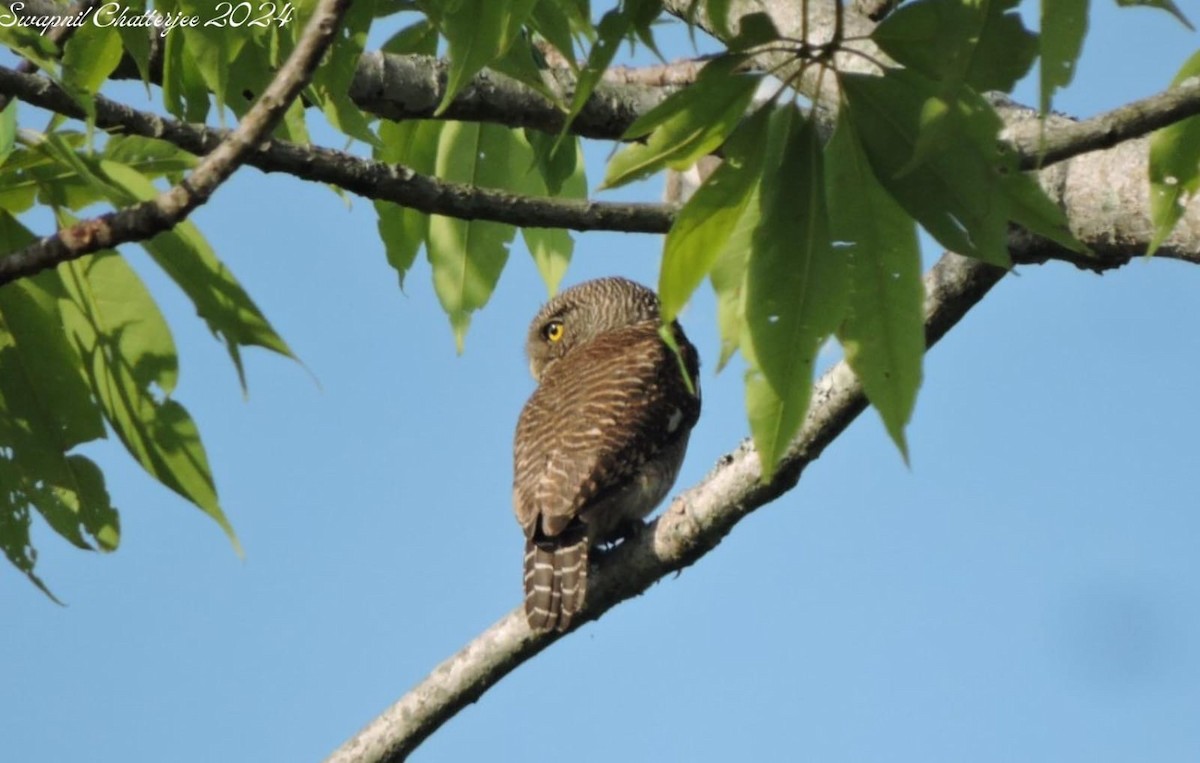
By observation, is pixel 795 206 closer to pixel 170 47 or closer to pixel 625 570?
pixel 170 47

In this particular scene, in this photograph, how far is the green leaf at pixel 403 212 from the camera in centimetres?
394

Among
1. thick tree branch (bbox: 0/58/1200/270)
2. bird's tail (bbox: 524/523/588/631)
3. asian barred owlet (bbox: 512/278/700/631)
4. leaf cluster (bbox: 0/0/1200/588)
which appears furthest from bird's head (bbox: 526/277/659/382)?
leaf cluster (bbox: 0/0/1200/588)

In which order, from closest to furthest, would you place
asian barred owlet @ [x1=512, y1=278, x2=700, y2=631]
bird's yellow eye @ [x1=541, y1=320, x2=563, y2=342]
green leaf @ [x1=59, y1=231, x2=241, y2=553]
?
green leaf @ [x1=59, y1=231, x2=241, y2=553]
asian barred owlet @ [x1=512, y1=278, x2=700, y2=631]
bird's yellow eye @ [x1=541, y1=320, x2=563, y2=342]

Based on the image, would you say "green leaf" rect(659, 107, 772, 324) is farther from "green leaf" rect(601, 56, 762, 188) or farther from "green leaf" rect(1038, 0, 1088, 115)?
"green leaf" rect(1038, 0, 1088, 115)

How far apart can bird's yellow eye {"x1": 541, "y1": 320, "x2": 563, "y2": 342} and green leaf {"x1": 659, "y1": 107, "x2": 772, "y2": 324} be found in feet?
25.0

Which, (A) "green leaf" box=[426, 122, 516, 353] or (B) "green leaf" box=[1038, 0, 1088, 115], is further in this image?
(A) "green leaf" box=[426, 122, 516, 353]

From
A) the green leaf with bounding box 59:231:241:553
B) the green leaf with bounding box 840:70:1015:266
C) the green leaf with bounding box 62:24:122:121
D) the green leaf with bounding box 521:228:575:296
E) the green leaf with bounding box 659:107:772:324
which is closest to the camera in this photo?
the green leaf with bounding box 840:70:1015:266

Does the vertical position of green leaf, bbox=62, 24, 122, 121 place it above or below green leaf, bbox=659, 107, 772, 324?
above

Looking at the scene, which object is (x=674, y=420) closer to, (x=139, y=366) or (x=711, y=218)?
(x=139, y=366)

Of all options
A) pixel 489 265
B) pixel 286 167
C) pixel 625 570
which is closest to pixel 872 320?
pixel 286 167

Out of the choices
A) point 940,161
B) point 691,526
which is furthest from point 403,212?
point 940,161

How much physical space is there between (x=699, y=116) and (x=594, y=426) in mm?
5361

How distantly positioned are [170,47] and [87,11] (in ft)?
1.15

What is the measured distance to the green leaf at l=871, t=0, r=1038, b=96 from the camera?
78.9 inches
